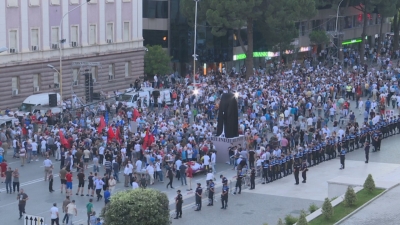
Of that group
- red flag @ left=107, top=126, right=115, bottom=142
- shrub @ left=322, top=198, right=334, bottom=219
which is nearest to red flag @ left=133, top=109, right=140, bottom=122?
red flag @ left=107, top=126, right=115, bottom=142

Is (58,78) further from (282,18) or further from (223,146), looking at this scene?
(282,18)

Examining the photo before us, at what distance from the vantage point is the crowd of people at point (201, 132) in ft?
151

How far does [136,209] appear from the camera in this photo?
31156 millimetres

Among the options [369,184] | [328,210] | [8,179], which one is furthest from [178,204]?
[8,179]

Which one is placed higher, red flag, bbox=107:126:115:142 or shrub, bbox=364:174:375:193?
red flag, bbox=107:126:115:142

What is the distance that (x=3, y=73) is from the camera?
63375 mm

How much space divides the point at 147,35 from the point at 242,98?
927 inches

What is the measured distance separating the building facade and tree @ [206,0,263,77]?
A: 6.61 m

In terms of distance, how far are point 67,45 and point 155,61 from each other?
1111 cm

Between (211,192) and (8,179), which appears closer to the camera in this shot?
(211,192)

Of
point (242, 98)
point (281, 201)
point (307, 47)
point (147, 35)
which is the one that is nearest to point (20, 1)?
point (242, 98)

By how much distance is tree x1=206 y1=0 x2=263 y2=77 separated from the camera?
7919 cm

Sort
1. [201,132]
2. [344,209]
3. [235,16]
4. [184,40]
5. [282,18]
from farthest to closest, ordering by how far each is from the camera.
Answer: [184,40] < [282,18] < [235,16] < [201,132] < [344,209]

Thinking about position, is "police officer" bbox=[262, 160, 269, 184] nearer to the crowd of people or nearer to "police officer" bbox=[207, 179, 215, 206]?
the crowd of people
